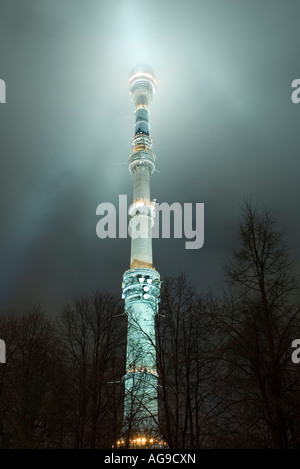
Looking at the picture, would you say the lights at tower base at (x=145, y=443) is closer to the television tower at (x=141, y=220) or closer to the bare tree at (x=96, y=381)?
the bare tree at (x=96, y=381)

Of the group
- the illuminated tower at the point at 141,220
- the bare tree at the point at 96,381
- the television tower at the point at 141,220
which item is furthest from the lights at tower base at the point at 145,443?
the television tower at the point at 141,220

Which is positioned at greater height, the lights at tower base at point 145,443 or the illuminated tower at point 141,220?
the illuminated tower at point 141,220

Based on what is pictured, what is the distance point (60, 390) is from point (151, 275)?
34168 millimetres

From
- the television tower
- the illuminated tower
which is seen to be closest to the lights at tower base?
the illuminated tower

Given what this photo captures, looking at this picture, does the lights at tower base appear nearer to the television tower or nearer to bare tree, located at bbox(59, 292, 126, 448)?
bare tree, located at bbox(59, 292, 126, 448)

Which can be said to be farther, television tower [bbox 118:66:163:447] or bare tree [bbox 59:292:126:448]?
television tower [bbox 118:66:163:447]

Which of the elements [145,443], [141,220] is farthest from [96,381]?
[141,220]

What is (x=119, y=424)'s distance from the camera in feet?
76.3

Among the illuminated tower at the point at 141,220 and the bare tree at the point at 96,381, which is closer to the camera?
the bare tree at the point at 96,381

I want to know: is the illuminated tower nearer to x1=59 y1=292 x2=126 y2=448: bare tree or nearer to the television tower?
the television tower

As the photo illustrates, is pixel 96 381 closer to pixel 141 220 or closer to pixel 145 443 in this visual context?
pixel 145 443

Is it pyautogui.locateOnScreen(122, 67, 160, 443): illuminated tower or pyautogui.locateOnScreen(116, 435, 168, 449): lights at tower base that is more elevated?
pyautogui.locateOnScreen(122, 67, 160, 443): illuminated tower
